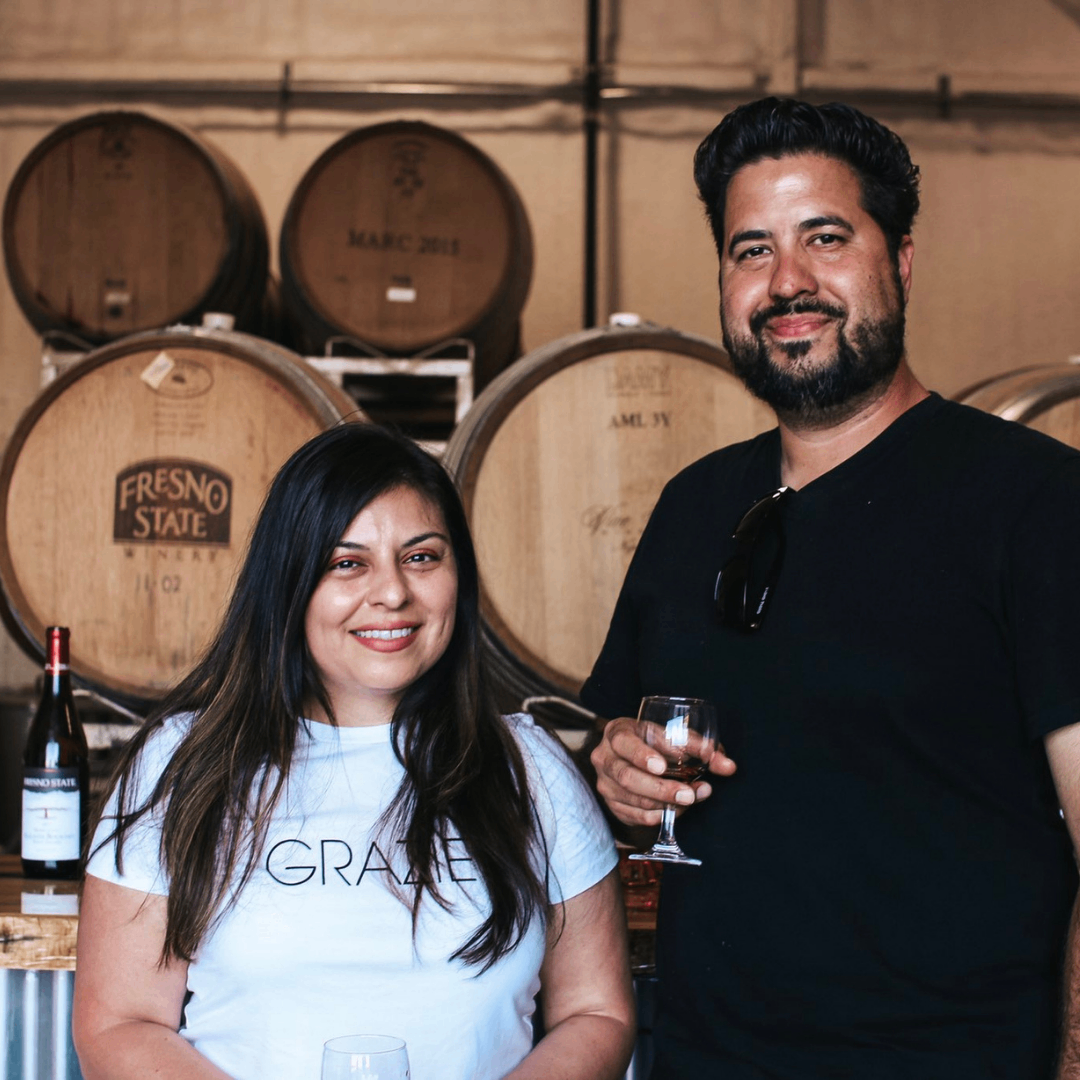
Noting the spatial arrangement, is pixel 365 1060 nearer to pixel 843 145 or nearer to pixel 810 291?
pixel 810 291

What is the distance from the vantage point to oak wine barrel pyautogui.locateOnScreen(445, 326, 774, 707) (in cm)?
255

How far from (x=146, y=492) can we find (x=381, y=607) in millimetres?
1165

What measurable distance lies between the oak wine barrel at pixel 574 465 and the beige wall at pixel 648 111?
250cm

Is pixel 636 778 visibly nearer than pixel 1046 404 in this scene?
Yes

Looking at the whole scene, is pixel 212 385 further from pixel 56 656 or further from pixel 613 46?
pixel 613 46

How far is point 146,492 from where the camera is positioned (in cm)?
271

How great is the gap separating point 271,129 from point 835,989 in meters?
4.51

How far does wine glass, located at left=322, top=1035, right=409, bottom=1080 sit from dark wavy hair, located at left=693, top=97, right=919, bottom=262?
1124 mm

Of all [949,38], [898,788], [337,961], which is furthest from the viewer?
[949,38]

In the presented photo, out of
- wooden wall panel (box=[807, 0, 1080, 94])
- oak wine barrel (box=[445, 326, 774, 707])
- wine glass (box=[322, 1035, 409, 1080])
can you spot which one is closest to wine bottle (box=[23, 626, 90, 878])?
oak wine barrel (box=[445, 326, 774, 707])

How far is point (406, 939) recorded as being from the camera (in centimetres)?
162

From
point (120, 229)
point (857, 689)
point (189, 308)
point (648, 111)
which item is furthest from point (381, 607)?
point (648, 111)

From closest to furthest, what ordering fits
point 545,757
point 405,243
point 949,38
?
1. point 545,757
2. point 405,243
3. point 949,38

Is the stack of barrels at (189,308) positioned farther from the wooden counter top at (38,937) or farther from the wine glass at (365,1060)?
the wine glass at (365,1060)
